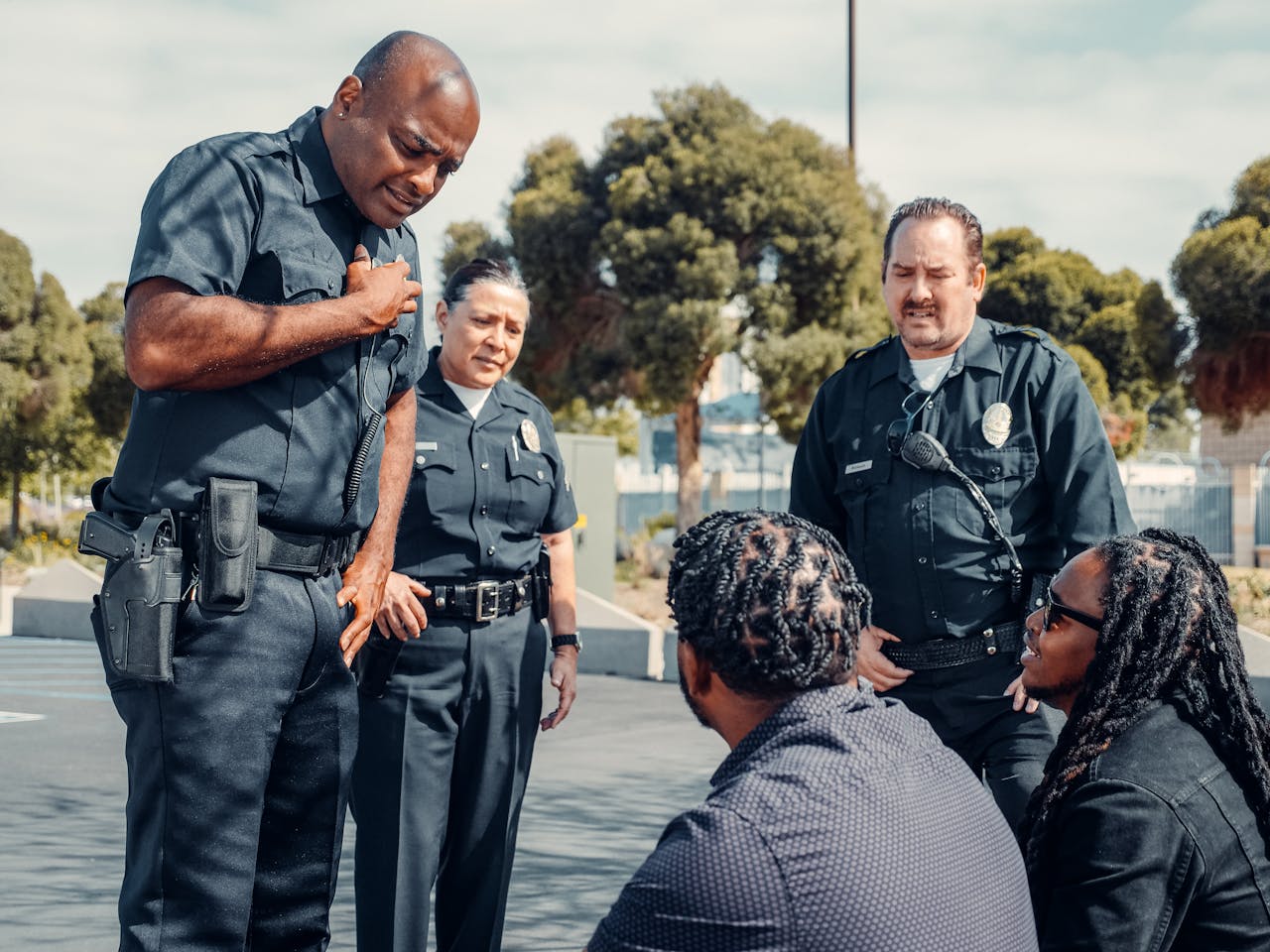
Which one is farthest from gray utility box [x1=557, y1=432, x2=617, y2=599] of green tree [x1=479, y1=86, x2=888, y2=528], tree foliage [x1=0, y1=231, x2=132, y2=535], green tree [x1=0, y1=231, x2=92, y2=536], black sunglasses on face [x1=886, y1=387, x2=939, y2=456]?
green tree [x1=0, y1=231, x2=92, y2=536]

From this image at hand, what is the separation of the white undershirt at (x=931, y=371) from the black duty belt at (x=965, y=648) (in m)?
0.64

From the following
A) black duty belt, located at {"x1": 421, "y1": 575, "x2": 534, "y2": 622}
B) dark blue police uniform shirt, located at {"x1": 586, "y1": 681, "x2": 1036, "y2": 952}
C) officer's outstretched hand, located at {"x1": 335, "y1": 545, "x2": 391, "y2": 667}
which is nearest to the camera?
dark blue police uniform shirt, located at {"x1": 586, "y1": 681, "x2": 1036, "y2": 952}

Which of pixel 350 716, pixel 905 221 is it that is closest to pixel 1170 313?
pixel 905 221

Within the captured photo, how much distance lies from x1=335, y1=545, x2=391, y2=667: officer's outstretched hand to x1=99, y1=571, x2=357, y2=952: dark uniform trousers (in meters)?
0.10

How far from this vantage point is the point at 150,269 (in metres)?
2.50

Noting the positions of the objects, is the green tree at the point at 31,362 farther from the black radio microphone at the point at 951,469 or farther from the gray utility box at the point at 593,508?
the black radio microphone at the point at 951,469

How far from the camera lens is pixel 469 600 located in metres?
3.77

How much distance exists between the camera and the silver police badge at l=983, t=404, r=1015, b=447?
141 inches

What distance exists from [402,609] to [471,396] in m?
0.74

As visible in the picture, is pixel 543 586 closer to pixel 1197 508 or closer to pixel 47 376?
pixel 1197 508

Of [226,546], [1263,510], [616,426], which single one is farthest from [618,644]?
[616,426]

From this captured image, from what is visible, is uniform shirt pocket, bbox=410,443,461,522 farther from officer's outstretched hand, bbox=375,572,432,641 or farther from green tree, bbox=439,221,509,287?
green tree, bbox=439,221,509,287

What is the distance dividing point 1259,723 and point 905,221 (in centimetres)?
161

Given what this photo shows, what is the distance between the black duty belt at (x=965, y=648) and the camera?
3.51 m
